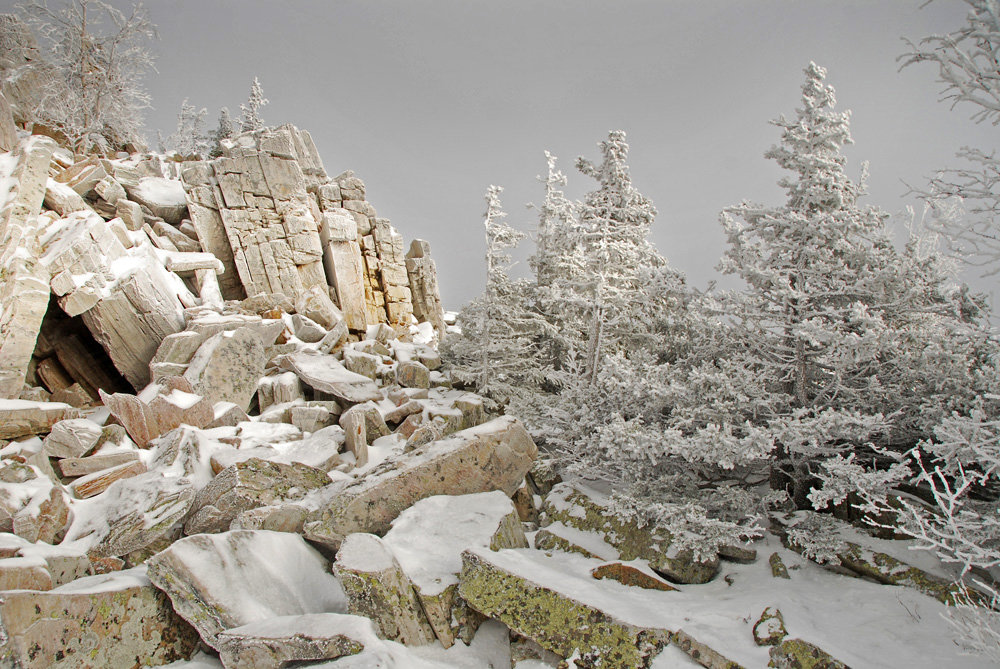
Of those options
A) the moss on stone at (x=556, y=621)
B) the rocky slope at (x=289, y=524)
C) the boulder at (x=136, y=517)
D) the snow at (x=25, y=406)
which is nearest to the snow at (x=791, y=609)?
the rocky slope at (x=289, y=524)

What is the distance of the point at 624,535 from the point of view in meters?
7.75

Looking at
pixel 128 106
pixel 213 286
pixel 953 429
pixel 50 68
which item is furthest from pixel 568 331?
pixel 50 68

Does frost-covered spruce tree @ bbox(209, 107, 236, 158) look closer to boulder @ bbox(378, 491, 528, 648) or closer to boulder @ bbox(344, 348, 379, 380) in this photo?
boulder @ bbox(344, 348, 379, 380)

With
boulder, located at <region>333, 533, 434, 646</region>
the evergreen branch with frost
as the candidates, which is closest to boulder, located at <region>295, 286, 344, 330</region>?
boulder, located at <region>333, 533, 434, 646</region>

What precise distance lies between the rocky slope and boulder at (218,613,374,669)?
0.03 m

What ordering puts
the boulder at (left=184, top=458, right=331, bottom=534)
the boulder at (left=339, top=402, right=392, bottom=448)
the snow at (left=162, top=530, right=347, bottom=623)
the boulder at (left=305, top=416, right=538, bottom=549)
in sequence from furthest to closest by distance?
the boulder at (left=339, top=402, right=392, bottom=448) < the boulder at (left=184, top=458, right=331, bottom=534) < the boulder at (left=305, top=416, right=538, bottom=549) < the snow at (left=162, top=530, right=347, bottom=623)

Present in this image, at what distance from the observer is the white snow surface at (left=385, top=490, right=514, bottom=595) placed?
20.2 feet

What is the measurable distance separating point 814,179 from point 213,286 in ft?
60.1

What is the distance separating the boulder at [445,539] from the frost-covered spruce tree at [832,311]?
4.55 m

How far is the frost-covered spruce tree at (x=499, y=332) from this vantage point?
15.1 meters

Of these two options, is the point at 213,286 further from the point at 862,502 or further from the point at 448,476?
the point at 862,502

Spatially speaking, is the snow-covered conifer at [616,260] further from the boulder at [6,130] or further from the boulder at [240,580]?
the boulder at [6,130]

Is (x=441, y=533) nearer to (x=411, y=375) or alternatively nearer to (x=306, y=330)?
(x=411, y=375)

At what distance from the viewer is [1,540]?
620 cm
